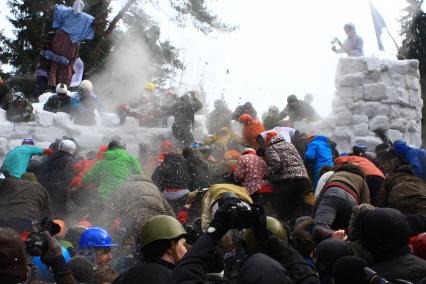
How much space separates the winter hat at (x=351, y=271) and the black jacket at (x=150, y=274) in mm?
951

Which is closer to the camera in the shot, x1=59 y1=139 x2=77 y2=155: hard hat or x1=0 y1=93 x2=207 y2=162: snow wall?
x1=59 y1=139 x2=77 y2=155: hard hat

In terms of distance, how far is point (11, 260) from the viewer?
3.42 meters

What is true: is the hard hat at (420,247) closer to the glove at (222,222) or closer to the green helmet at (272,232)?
the green helmet at (272,232)

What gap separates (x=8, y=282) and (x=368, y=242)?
2.15 meters

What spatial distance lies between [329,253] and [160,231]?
4.16 feet

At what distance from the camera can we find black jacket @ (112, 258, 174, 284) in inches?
141

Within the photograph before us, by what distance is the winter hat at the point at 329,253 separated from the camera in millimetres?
4438

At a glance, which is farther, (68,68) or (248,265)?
(68,68)

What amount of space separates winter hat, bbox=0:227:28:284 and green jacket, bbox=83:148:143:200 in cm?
447

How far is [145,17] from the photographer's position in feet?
75.6

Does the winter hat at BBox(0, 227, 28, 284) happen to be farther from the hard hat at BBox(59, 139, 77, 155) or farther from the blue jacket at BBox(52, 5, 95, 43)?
the blue jacket at BBox(52, 5, 95, 43)

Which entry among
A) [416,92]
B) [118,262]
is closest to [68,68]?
[416,92]

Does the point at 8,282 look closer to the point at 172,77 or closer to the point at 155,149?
the point at 155,149

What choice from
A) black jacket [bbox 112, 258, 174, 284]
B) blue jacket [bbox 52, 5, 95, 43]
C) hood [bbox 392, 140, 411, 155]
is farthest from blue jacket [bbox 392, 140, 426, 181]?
blue jacket [bbox 52, 5, 95, 43]
